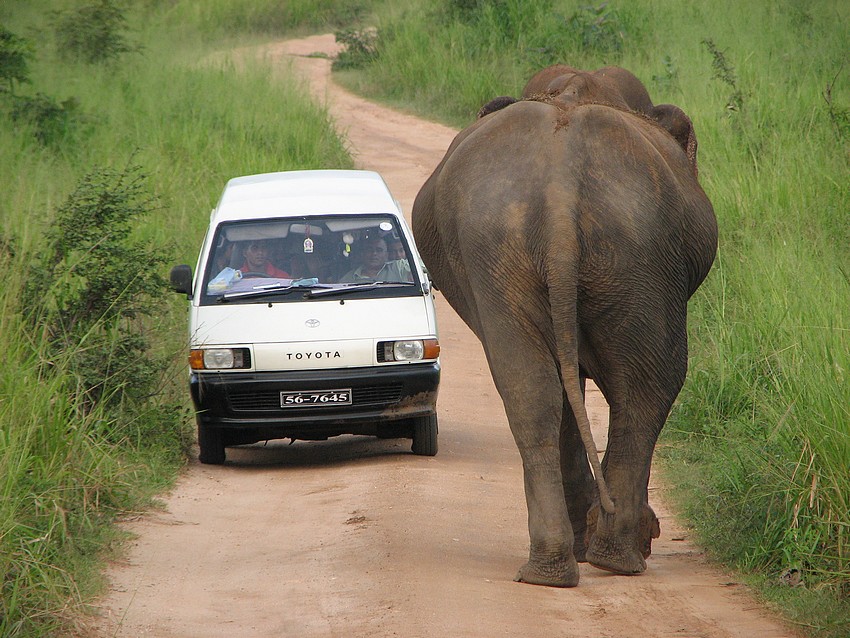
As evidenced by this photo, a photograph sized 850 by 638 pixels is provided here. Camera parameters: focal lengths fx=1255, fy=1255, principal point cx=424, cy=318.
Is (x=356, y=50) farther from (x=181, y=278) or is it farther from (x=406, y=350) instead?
(x=406, y=350)

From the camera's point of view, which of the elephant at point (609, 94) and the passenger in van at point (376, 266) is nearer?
the elephant at point (609, 94)

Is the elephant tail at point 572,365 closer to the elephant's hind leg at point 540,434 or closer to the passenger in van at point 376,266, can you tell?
the elephant's hind leg at point 540,434

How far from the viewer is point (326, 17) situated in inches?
1403

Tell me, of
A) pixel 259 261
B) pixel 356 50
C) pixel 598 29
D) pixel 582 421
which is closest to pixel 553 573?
pixel 582 421

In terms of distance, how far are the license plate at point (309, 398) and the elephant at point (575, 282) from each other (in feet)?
10.6

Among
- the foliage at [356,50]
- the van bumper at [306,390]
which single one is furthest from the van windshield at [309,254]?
the foliage at [356,50]

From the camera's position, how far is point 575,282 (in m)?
5.07

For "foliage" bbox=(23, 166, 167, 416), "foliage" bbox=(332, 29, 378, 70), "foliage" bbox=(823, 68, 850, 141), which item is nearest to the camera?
"foliage" bbox=(23, 166, 167, 416)

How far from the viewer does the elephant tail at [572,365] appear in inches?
200

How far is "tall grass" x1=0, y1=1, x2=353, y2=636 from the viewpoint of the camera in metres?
5.70

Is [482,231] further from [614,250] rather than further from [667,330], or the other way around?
[667,330]

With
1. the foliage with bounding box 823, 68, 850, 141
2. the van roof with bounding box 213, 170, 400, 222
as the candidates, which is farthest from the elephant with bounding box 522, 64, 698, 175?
the foliage with bounding box 823, 68, 850, 141

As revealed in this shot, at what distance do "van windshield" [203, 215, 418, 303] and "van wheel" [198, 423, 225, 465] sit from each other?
1065 mm

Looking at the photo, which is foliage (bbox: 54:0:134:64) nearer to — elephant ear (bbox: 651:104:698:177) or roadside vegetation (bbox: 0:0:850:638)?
roadside vegetation (bbox: 0:0:850:638)
